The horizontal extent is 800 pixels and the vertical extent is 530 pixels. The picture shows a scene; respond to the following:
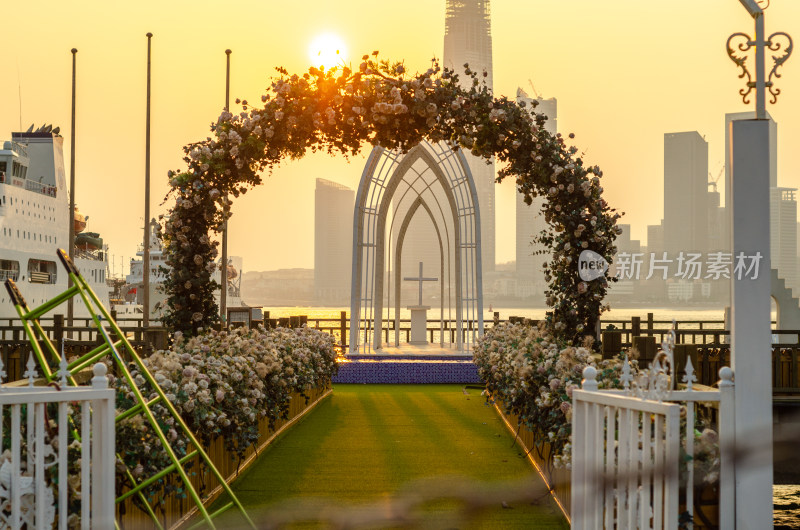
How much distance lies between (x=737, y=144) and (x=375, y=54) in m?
5.45

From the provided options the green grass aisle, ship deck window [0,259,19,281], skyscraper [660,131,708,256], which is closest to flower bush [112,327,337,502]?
the green grass aisle

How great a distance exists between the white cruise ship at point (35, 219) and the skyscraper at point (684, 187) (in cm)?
2624

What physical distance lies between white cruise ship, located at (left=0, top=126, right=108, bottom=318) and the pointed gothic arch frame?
17457 millimetres

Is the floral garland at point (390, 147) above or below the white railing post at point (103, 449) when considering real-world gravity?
above

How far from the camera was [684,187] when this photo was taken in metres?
9.65

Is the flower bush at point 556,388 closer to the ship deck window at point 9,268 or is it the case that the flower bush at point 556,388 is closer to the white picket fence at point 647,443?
the white picket fence at point 647,443

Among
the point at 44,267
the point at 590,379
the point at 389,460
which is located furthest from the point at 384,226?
the point at 44,267

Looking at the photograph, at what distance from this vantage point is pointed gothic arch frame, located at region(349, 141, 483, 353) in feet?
55.3

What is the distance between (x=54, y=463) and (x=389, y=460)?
4.65 meters

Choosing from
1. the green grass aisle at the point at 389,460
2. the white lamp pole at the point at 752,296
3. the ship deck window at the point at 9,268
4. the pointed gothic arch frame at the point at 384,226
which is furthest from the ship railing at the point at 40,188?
the white lamp pole at the point at 752,296

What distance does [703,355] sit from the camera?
970 cm

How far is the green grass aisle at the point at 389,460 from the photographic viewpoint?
594 centimetres

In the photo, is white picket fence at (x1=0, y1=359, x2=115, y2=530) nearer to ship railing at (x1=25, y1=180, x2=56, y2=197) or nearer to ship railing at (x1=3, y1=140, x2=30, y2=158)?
ship railing at (x1=3, y1=140, x2=30, y2=158)

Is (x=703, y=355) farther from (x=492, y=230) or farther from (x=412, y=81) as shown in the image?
(x=492, y=230)
